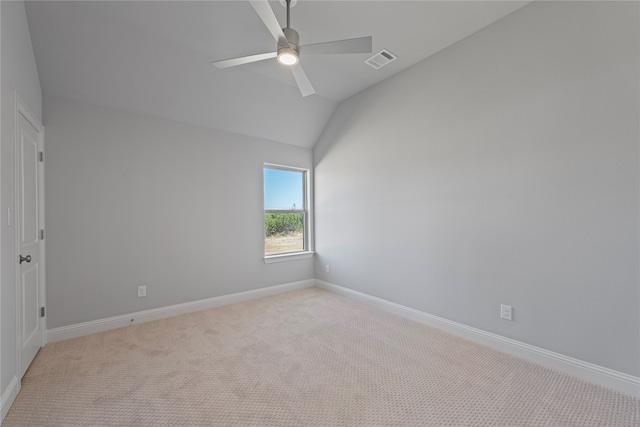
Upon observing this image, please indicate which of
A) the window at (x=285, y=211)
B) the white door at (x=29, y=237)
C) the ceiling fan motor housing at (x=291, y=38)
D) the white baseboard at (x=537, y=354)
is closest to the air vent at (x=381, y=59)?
the ceiling fan motor housing at (x=291, y=38)

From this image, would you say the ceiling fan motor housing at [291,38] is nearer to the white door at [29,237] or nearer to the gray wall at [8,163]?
the gray wall at [8,163]

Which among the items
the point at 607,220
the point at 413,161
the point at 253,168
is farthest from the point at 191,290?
the point at 607,220

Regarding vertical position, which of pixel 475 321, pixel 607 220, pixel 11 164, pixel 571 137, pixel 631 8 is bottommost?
pixel 475 321

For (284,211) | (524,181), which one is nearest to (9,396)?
(284,211)

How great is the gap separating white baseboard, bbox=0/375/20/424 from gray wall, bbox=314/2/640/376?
131 inches

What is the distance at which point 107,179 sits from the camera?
2.96 meters

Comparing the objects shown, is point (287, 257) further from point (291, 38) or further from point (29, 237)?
point (291, 38)

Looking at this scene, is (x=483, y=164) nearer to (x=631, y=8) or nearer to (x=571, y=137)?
(x=571, y=137)

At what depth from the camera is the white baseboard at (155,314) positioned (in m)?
2.72

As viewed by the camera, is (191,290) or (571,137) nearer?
(571,137)

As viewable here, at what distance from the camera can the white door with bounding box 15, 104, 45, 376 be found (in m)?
2.06

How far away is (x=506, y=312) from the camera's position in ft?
8.02

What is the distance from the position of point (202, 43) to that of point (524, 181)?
3218 mm

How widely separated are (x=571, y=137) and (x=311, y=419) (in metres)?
2.71
